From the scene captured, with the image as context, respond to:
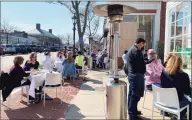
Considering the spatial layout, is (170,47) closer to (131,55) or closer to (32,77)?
(131,55)

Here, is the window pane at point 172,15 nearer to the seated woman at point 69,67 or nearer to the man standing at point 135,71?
the man standing at point 135,71

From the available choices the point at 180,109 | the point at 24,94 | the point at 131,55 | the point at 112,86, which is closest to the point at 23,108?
the point at 24,94

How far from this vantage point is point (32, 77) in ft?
20.1

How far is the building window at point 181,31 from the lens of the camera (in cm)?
686

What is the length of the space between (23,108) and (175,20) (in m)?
5.87

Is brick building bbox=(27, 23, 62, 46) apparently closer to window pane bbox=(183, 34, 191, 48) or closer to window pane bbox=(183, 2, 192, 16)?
window pane bbox=(183, 2, 192, 16)

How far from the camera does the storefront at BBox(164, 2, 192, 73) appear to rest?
687cm

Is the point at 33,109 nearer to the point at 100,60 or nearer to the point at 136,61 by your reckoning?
the point at 136,61

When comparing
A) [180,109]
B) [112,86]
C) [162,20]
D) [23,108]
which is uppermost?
[162,20]

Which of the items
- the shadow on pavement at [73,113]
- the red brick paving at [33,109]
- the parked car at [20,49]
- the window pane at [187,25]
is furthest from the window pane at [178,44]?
the parked car at [20,49]

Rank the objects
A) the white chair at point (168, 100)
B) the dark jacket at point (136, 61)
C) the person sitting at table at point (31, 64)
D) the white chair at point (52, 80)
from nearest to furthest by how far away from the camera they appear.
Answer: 1. the white chair at point (168, 100)
2. the dark jacket at point (136, 61)
3. the white chair at point (52, 80)
4. the person sitting at table at point (31, 64)

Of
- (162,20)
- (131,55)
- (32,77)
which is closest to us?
(131,55)

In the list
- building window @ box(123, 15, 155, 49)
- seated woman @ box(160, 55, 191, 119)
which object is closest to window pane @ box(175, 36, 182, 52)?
seated woman @ box(160, 55, 191, 119)

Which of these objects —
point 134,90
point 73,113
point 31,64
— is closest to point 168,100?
point 134,90
